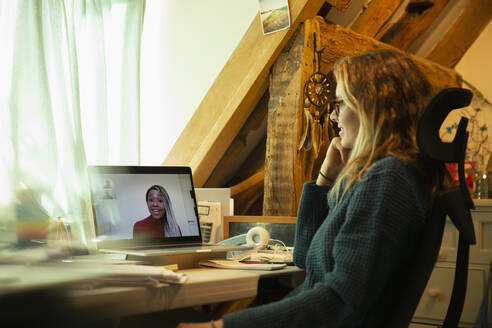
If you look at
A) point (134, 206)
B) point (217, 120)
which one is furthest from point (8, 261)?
point (217, 120)

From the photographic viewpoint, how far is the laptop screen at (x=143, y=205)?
5.24ft

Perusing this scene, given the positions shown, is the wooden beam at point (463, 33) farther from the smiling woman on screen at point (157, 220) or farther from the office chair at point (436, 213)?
the office chair at point (436, 213)

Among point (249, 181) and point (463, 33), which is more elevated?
point (463, 33)

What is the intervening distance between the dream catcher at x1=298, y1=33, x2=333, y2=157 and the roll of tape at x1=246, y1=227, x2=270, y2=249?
571mm

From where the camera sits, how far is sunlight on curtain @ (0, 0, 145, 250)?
1.57 m

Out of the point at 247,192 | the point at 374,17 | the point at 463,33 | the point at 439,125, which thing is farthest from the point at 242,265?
the point at 463,33

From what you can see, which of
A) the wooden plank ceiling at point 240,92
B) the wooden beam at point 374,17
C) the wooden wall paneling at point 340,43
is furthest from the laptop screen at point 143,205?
the wooden beam at point 374,17

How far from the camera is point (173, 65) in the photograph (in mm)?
2617

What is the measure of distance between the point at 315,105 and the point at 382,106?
1159mm

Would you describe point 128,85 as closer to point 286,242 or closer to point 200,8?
point 200,8

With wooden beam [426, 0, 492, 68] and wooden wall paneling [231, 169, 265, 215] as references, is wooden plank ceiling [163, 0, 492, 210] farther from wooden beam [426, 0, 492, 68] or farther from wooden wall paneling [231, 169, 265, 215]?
wooden beam [426, 0, 492, 68]

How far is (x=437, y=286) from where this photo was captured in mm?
2750

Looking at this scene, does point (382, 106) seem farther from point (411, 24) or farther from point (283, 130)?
point (411, 24)

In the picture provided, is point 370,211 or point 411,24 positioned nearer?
point 370,211
